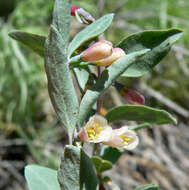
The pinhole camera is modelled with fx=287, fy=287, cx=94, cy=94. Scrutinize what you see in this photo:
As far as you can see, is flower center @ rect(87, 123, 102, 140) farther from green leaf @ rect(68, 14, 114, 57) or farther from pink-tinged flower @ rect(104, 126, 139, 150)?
green leaf @ rect(68, 14, 114, 57)

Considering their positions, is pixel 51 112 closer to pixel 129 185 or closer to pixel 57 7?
pixel 129 185

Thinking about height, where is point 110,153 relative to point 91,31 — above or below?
below

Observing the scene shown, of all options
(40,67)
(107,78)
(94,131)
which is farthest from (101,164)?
(40,67)

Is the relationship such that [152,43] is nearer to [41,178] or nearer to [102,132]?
[102,132]

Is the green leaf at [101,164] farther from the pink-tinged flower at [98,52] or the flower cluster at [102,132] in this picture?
the pink-tinged flower at [98,52]

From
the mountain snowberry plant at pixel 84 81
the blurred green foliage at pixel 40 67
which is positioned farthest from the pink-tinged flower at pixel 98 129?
the blurred green foliage at pixel 40 67

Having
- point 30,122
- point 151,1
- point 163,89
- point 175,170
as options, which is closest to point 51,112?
point 30,122
